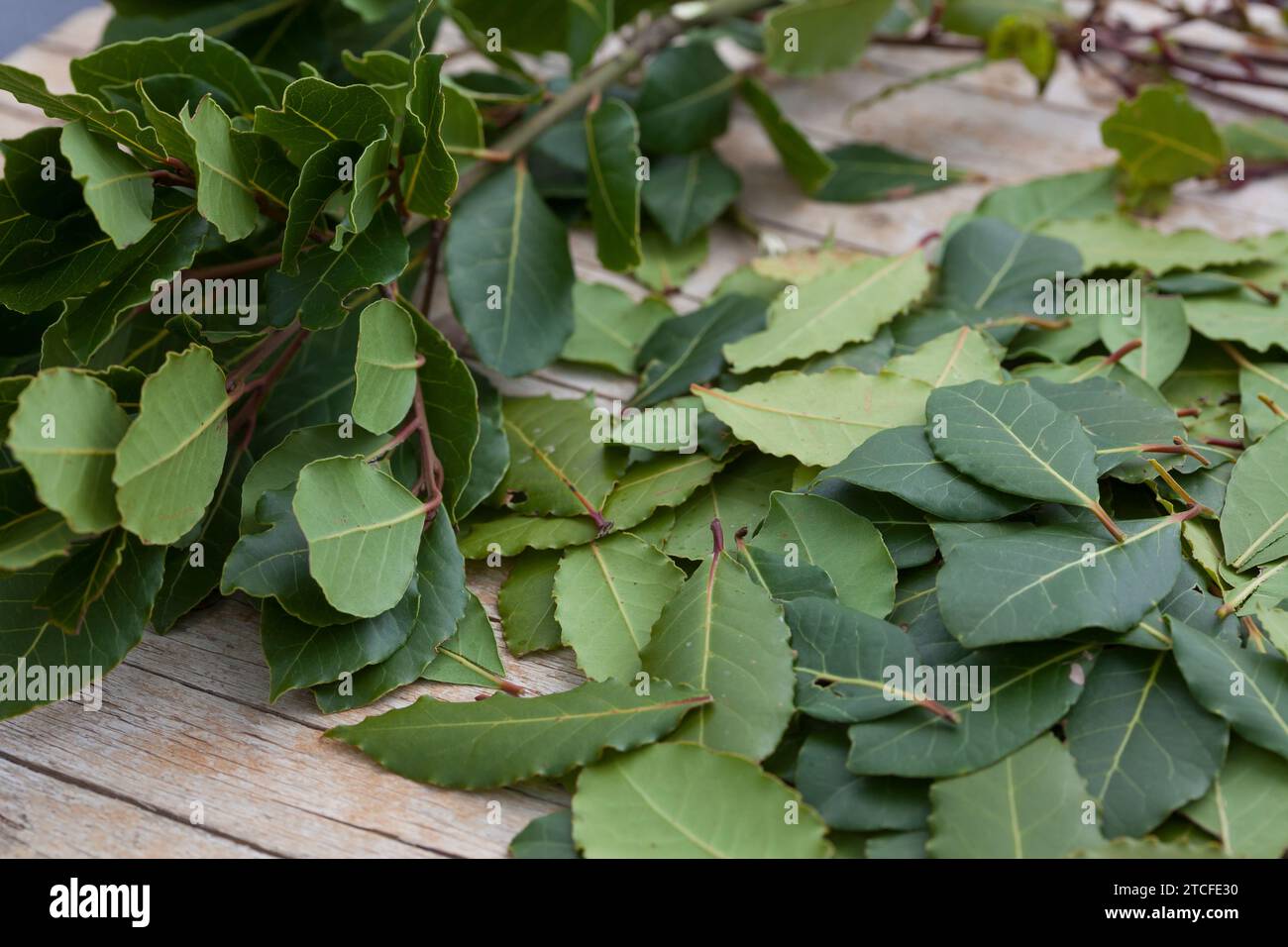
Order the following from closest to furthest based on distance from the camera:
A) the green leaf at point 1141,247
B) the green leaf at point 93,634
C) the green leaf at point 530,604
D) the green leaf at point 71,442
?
the green leaf at point 71,442 < the green leaf at point 93,634 < the green leaf at point 530,604 < the green leaf at point 1141,247

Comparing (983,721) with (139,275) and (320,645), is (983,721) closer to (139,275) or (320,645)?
(320,645)

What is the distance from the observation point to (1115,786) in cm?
68

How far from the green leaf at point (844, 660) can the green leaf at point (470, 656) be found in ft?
0.72

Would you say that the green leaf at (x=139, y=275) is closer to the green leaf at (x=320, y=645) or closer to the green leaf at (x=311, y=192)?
the green leaf at (x=311, y=192)

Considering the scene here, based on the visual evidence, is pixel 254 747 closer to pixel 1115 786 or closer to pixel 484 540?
pixel 484 540

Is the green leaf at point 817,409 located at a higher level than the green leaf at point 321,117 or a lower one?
lower

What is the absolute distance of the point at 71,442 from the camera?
2.18 ft

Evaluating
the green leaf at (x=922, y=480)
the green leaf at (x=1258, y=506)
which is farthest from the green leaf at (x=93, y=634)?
the green leaf at (x=1258, y=506)

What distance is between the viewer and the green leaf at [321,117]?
2.54ft

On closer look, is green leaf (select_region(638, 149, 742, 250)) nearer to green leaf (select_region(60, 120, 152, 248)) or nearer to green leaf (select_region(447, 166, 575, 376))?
green leaf (select_region(447, 166, 575, 376))

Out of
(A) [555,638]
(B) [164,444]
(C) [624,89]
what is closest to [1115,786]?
(A) [555,638]

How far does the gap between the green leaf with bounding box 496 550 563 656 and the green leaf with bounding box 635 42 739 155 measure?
589 mm

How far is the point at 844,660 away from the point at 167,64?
706mm

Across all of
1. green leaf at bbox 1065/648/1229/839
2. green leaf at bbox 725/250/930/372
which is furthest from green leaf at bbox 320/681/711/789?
green leaf at bbox 725/250/930/372
